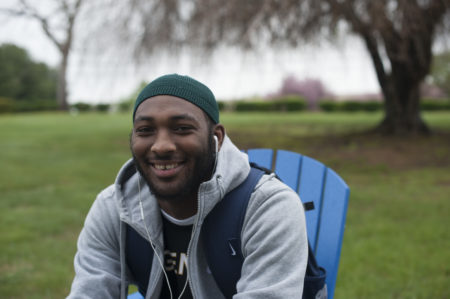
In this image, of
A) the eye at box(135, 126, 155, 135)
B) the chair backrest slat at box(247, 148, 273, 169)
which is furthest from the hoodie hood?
the chair backrest slat at box(247, 148, 273, 169)

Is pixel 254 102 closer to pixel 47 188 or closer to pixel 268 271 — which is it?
pixel 47 188

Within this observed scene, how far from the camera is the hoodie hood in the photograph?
4.97 ft

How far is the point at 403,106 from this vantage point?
32.7ft

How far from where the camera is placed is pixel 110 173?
723 centimetres

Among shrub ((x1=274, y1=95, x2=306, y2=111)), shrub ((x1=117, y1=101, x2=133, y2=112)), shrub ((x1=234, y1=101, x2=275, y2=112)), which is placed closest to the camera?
shrub ((x1=117, y1=101, x2=133, y2=112))

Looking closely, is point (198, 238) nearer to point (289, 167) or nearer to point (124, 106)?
point (289, 167)

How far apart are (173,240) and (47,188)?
5.21 m

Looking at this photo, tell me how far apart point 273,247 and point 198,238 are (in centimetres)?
28

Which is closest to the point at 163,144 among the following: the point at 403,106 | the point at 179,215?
the point at 179,215

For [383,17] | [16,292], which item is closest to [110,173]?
[16,292]

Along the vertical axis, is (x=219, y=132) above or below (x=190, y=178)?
above

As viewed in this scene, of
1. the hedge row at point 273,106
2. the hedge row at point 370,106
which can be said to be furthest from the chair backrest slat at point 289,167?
the hedge row at point 273,106

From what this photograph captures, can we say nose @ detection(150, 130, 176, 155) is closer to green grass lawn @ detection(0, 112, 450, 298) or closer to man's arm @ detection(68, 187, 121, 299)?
man's arm @ detection(68, 187, 121, 299)

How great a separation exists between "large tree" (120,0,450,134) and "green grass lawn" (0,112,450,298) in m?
1.37
